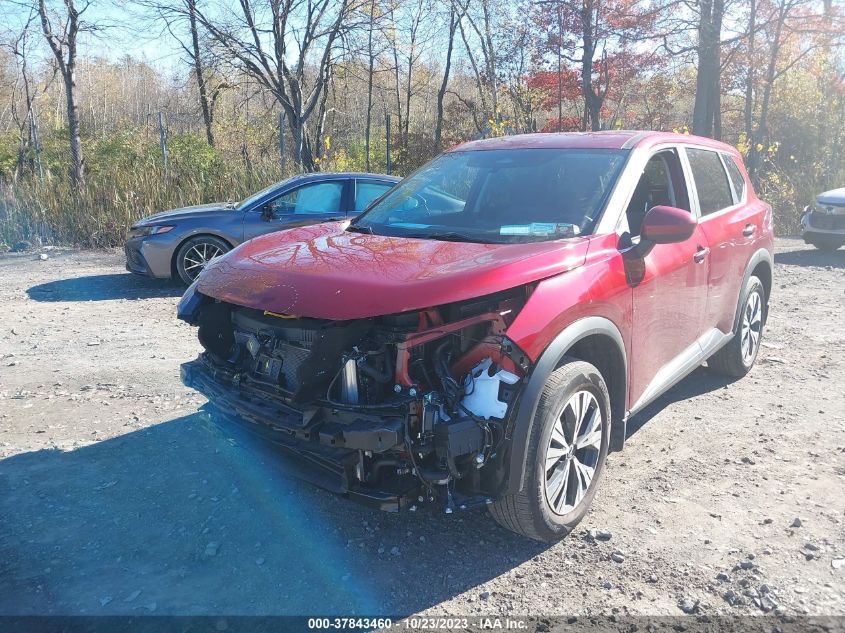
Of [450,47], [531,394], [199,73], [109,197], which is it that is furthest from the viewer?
[450,47]

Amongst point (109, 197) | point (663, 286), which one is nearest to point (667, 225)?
point (663, 286)

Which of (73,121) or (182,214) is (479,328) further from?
(73,121)

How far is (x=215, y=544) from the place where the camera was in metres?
3.32

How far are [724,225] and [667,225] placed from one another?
1.53 m

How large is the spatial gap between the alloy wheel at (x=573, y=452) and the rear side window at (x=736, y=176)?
290 cm

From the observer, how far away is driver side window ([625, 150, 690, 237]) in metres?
4.16

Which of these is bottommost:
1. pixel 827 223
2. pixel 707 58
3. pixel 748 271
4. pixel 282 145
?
pixel 827 223

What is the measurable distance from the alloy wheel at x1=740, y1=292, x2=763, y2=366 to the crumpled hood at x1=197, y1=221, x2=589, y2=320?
2.71m

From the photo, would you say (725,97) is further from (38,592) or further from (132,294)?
(38,592)

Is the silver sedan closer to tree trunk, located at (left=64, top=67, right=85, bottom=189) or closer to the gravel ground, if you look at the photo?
the gravel ground

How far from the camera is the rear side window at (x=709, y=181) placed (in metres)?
4.75

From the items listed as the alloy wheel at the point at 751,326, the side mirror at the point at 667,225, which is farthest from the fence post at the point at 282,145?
the side mirror at the point at 667,225

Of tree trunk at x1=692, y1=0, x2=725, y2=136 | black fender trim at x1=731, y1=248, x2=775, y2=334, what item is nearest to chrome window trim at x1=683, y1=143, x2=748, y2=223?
black fender trim at x1=731, y1=248, x2=775, y2=334

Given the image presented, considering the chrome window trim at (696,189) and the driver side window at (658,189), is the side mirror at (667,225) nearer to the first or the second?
the driver side window at (658,189)
